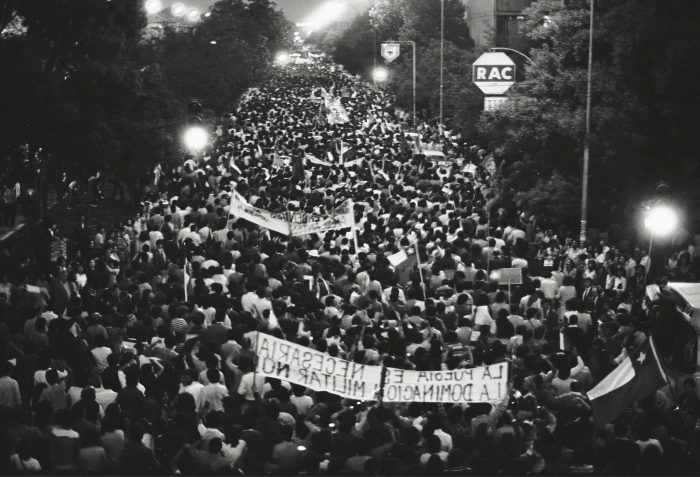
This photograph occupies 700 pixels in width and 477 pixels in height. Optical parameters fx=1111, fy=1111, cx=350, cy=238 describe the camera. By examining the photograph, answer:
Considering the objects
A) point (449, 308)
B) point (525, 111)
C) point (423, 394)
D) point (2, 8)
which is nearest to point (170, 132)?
point (2, 8)

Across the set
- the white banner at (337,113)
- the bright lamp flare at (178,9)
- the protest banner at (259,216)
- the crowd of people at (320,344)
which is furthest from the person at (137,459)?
the bright lamp flare at (178,9)

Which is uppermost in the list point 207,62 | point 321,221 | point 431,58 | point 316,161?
point 431,58

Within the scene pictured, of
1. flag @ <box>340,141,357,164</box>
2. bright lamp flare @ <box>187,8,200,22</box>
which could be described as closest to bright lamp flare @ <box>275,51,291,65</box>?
bright lamp flare @ <box>187,8,200,22</box>

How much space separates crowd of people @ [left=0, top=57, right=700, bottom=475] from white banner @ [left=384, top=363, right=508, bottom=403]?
0.57ft

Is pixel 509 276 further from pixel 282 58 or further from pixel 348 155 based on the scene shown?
pixel 282 58

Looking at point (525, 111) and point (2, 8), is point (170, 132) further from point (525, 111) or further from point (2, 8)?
point (525, 111)

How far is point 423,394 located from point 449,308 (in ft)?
16.1

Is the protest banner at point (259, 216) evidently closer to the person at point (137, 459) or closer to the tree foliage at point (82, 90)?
the tree foliage at point (82, 90)

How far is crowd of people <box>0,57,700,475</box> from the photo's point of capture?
29.6 ft

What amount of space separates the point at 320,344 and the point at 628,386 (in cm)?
327

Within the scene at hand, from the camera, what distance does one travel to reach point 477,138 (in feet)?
142

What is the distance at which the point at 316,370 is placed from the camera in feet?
32.8

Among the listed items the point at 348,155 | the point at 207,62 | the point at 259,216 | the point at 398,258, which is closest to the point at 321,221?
the point at 259,216

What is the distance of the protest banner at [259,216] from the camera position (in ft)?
62.2
